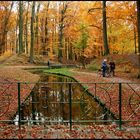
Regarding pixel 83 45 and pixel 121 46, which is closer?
pixel 83 45

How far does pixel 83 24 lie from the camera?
142ft

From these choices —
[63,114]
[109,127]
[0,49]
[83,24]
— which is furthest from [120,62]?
[0,49]

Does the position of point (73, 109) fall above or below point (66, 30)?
below

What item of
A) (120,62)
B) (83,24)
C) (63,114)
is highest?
(83,24)

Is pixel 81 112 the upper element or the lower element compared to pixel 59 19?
lower

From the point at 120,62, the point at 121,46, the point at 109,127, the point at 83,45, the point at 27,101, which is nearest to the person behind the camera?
the point at 109,127

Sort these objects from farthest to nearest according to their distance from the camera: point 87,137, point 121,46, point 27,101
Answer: point 121,46
point 27,101
point 87,137

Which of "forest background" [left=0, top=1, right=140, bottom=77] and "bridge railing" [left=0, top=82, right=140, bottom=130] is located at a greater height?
"forest background" [left=0, top=1, right=140, bottom=77]

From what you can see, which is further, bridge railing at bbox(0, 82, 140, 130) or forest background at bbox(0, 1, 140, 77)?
forest background at bbox(0, 1, 140, 77)

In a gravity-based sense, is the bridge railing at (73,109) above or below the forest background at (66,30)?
below

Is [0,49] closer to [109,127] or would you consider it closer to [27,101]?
[27,101]

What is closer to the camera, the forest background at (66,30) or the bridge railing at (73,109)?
the bridge railing at (73,109)

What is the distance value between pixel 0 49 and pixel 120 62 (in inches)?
1158

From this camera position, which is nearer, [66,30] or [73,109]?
[73,109]
